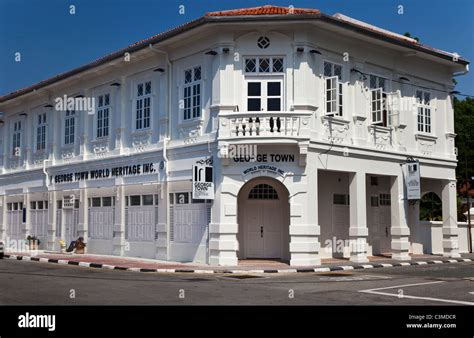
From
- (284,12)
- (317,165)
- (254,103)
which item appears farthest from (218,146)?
(284,12)

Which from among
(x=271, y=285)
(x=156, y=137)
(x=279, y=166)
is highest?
(x=156, y=137)

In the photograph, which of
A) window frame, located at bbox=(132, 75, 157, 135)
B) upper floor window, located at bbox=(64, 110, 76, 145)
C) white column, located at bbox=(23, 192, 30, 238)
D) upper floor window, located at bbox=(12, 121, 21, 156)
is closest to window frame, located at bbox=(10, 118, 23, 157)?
upper floor window, located at bbox=(12, 121, 21, 156)

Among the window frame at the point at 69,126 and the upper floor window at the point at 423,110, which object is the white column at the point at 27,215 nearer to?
the window frame at the point at 69,126

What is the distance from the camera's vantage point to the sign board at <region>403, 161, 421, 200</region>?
23.1 m

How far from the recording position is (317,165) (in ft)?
67.2

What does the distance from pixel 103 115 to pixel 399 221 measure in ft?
43.0

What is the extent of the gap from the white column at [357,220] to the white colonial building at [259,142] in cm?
5

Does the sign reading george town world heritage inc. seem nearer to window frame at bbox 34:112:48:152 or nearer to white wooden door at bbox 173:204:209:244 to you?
window frame at bbox 34:112:48:152

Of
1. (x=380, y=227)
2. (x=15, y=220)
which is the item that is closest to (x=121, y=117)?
(x=380, y=227)

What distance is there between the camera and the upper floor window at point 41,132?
30.7 metres

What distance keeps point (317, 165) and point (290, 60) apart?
364cm

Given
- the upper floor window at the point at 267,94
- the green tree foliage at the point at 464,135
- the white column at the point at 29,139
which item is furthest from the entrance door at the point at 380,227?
the white column at the point at 29,139
